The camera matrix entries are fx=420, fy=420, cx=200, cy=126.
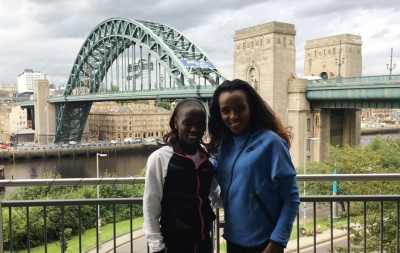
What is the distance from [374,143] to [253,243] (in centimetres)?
2363

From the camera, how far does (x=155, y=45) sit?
50.7 m

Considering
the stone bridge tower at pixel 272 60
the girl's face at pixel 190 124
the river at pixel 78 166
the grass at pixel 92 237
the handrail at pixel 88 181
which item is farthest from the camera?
the river at pixel 78 166

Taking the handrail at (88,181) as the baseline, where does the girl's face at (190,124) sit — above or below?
above

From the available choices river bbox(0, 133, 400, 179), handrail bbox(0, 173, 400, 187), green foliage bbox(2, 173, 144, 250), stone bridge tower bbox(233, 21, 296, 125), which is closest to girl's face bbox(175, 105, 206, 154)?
handrail bbox(0, 173, 400, 187)

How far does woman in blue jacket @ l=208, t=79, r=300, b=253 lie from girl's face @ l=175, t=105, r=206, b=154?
0.50 feet

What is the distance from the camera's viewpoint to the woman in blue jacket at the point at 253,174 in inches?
93.4

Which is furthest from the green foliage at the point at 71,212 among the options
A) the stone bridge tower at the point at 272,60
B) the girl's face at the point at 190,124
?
the stone bridge tower at the point at 272,60

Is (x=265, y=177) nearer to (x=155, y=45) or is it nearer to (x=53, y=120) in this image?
(x=155, y=45)

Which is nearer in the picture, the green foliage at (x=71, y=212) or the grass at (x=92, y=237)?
the green foliage at (x=71, y=212)

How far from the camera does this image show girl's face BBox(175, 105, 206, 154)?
2477 millimetres

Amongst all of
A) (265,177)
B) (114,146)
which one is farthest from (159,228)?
(114,146)

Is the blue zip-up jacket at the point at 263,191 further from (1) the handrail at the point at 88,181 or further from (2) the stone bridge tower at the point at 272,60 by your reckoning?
(2) the stone bridge tower at the point at 272,60

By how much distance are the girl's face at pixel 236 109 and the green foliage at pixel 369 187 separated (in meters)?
6.20

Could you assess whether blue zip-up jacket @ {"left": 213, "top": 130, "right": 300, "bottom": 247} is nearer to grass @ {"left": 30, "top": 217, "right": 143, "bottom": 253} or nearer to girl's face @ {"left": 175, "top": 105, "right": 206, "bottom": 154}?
girl's face @ {"left": 175, "top": 105, "right": 206, "bottom": 154}
